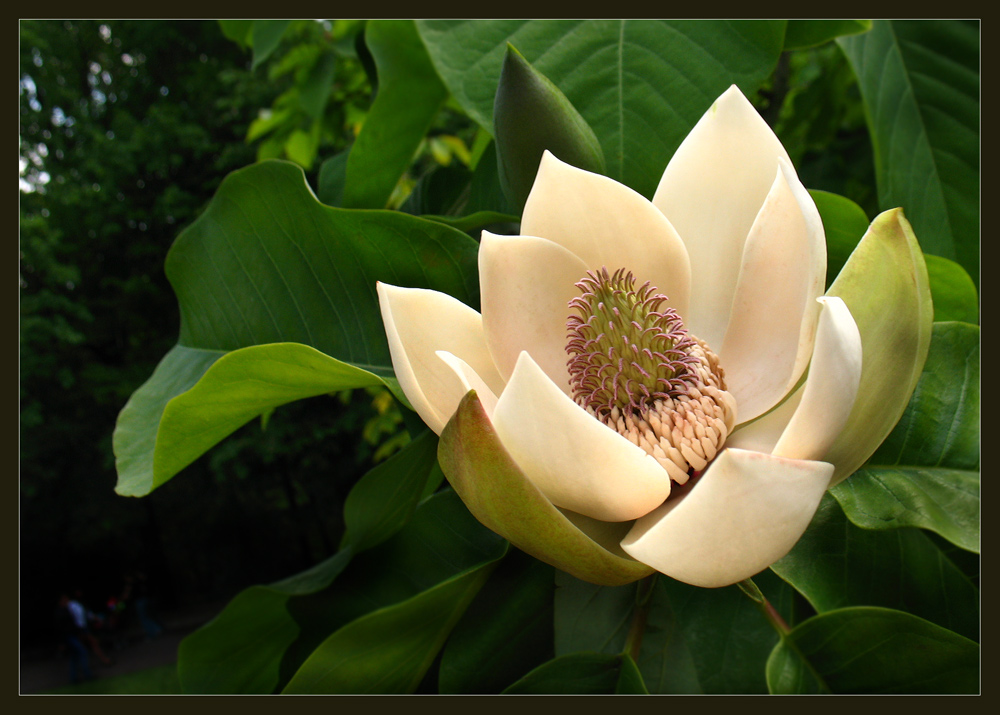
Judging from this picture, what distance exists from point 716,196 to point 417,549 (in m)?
0.34

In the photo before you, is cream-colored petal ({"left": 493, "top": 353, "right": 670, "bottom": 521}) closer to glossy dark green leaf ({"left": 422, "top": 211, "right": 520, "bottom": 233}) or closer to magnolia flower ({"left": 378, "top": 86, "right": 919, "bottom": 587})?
magnolia flower ({"left": 378, "top": 86, "right": 919, "bottom": 587})

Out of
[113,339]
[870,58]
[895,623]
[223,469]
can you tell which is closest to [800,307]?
[895,623]

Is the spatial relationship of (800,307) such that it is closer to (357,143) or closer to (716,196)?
(716,196)

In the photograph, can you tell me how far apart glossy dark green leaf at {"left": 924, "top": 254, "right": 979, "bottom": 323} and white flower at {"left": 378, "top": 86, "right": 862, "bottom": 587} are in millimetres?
185

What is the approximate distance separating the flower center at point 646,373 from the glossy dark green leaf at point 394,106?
0.36 m

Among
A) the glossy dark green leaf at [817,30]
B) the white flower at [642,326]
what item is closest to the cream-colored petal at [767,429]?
the white flower at [642,326]

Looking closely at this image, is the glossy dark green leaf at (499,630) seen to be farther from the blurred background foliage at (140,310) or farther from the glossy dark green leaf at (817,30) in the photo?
the blurred background foliage at (140,310)

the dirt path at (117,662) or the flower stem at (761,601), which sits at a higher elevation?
the flower stem at (761,601)

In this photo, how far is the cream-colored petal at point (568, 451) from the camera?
31 cm

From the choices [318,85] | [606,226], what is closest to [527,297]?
[606,226]

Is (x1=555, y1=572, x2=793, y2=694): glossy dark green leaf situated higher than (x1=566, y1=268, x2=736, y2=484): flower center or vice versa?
(x1=566, y1=268, x2=736, y2=484): flower center

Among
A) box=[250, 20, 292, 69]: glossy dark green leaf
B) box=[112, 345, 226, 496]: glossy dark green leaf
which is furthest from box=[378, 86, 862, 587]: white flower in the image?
box=[250, 20, 292, 69]: glossy dark green leaf

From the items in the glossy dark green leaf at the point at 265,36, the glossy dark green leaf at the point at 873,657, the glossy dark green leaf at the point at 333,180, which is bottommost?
the glossy dark green leaf at the point at 873,657

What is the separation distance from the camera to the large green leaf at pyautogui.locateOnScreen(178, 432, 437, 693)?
0.60 meters
